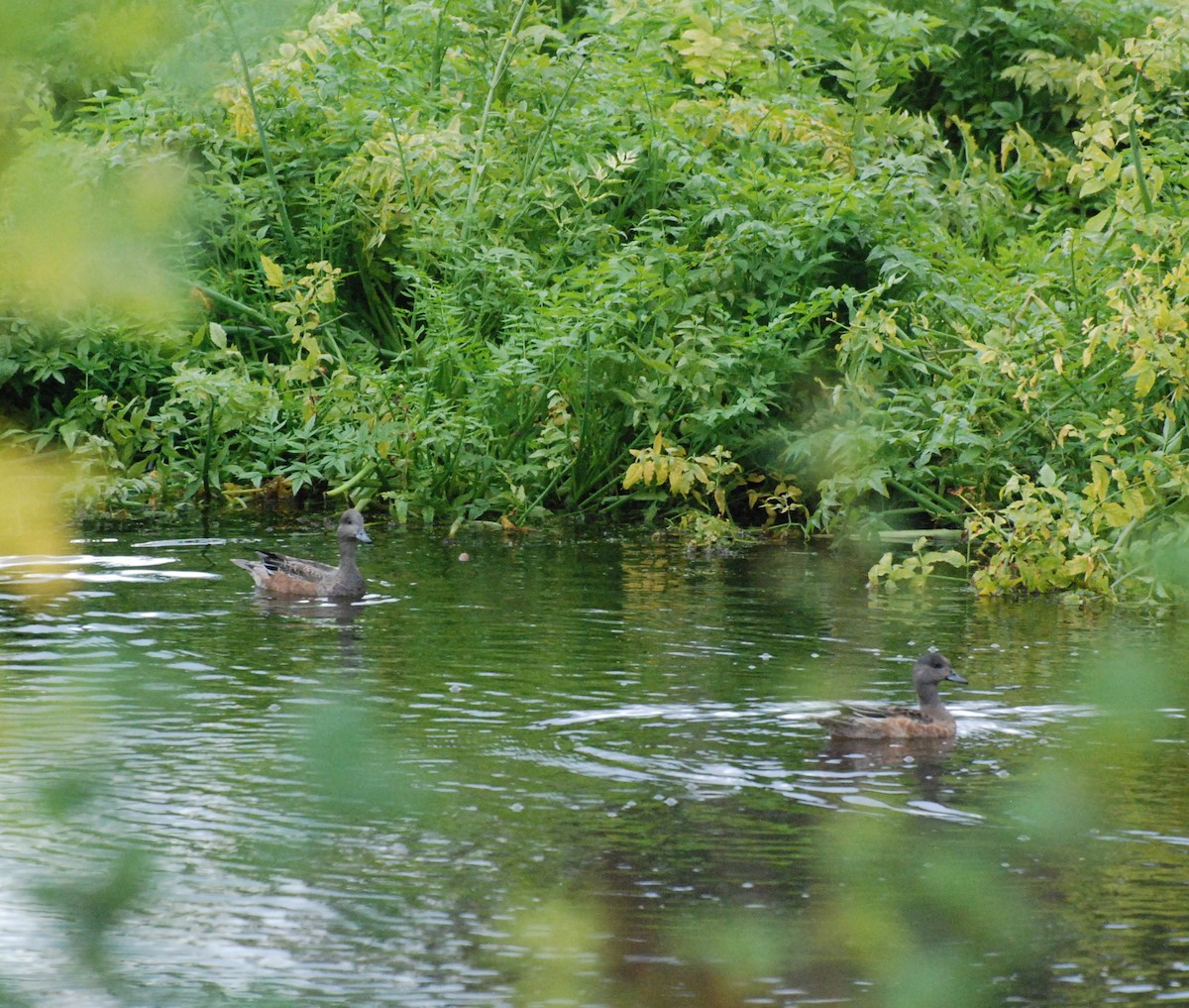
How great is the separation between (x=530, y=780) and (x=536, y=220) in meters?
9.62

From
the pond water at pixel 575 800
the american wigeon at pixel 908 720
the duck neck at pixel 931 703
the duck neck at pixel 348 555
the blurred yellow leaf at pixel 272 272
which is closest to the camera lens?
the pond water at pixel 575 800

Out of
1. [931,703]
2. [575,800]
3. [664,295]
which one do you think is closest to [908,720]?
[931,703]

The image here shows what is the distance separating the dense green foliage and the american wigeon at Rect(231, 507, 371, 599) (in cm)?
157

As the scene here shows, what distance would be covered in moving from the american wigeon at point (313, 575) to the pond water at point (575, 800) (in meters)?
0.21

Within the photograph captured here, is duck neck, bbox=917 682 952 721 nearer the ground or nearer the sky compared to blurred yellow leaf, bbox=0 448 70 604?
nearer the ground

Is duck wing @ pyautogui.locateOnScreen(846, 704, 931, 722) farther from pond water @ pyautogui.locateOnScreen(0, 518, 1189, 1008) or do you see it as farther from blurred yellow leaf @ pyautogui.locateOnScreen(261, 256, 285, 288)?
blurred yellow leaf @ pyautogui.locateOnScreen(261, 256, 285, 288)

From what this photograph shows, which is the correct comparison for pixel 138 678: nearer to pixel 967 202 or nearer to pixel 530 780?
pixel 530 780

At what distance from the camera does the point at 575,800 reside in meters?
7.96

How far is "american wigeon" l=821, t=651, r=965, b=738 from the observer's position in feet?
29.1

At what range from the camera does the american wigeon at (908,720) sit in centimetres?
886

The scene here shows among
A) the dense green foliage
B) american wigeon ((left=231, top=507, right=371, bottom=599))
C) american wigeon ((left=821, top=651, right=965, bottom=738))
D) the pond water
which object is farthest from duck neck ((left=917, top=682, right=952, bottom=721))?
american wigeon ((left=231, top=507, right=371, bottom=599))

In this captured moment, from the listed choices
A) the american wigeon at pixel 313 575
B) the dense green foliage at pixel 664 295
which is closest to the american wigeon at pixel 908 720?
the dense green foliage at pixel 664 295

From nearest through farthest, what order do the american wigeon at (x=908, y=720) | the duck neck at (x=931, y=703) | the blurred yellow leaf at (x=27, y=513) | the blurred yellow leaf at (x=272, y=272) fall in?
1. the blurred yellow leaf at (x=27, y=513)
2. the american wigeon at (x=908, y=720)
3. the duck neck at (x=931, y=703)
4. the blurred yellow leaf at (x=272, y=272)

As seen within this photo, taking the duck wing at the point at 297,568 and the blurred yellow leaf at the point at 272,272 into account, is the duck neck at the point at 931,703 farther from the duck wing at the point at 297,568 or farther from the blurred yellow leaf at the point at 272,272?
the blurred yellow leaf at the point at 272,272
